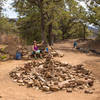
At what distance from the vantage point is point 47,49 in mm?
13008

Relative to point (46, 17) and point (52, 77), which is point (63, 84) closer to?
point (52, 77)

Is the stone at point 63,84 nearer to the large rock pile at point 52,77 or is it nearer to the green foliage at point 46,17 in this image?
the large rock pile at point 52,77

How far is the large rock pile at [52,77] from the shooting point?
754cm

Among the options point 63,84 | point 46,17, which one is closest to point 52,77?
point 63,84

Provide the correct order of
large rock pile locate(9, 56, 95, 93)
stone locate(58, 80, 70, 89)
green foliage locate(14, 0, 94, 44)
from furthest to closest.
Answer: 1. green foliage locate(14, 0, 94, 44)
2. large rock pile locate(9, 56, 95, 93)
3. stone locate(58, 80, 70, 89)

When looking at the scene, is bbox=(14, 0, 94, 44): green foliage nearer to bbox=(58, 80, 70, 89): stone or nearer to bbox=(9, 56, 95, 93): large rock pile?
bbox=(9, 56, 95, 93): large rock pile

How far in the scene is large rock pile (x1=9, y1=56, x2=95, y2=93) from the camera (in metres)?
7.54

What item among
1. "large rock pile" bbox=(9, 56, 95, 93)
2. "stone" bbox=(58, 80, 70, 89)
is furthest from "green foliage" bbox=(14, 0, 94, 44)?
"stone" bbox=(58, 80, 70, 89)

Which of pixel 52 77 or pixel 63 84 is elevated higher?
pixel 52 77

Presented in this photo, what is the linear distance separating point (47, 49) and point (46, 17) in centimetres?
806

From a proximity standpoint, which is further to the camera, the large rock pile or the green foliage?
the green foliage

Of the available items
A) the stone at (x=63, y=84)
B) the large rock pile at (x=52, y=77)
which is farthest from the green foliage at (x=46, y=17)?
the stone at (x=63, y=84)

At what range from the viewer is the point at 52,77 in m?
8.35

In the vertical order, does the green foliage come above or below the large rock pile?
above
